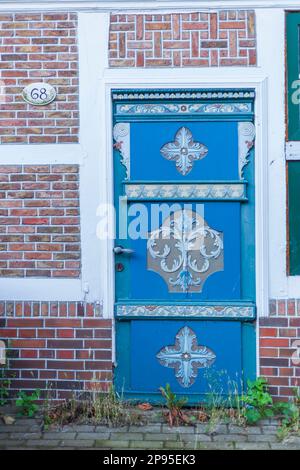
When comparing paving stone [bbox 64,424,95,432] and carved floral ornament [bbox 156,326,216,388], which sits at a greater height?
carved floral ornament [bbox 156,326,216,388]

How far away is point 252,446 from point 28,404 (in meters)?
1.72

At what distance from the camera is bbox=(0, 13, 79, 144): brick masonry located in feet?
16.4

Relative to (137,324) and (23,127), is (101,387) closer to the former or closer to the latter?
(137,324)

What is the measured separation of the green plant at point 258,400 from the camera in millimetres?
4762

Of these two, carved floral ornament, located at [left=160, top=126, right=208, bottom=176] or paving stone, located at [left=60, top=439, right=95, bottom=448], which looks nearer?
paving stone, located at [left=60, top=439, right=95, bottom=448]

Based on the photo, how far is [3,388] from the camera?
5008 millimetres

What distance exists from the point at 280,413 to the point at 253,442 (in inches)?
20.6

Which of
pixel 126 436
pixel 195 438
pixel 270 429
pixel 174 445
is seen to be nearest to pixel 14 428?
pixel 126 436

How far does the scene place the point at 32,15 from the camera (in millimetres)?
5012

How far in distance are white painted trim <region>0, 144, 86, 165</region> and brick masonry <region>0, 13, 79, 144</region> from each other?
0.05 m

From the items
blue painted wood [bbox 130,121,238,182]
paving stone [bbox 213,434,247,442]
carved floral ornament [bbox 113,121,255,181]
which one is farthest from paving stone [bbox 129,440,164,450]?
blue painted wood [bbox 130,121,238,182]

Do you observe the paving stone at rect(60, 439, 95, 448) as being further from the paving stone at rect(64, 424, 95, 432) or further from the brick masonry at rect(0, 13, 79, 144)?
the brick masonry at rect(0, 13, 79, 144)

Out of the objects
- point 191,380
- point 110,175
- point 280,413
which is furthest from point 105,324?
point 280,413

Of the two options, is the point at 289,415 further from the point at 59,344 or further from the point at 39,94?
the point at 39,94
